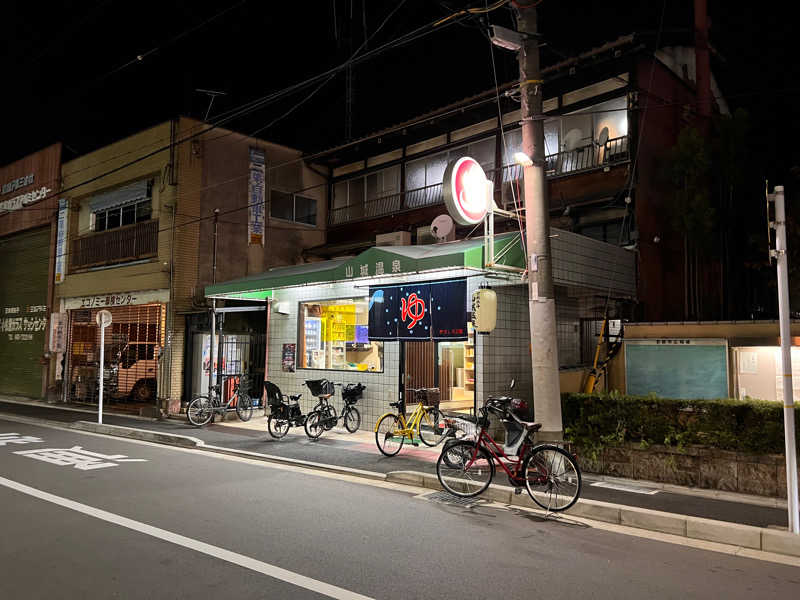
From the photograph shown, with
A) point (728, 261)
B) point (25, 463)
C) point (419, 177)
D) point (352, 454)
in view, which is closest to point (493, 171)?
point (419, 177)

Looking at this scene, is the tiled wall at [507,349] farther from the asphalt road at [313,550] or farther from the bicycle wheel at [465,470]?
the asphalt road at [313,550]

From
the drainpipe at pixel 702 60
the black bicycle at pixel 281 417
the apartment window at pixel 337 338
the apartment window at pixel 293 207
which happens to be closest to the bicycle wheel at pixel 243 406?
the apartment window at pixel 337 338

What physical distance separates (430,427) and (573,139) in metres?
9.98

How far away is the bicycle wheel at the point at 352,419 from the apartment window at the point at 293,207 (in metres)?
10.1

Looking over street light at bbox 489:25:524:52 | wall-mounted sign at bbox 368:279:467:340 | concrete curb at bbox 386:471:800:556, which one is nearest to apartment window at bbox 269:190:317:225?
wall-mounted sign at bbox 368:279:467:340

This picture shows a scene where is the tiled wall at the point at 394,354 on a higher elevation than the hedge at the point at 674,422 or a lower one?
higher

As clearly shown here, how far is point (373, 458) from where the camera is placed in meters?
11.2

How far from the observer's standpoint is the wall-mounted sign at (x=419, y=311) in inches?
503

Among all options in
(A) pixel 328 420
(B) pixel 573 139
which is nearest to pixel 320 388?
(A) pixel 328 420

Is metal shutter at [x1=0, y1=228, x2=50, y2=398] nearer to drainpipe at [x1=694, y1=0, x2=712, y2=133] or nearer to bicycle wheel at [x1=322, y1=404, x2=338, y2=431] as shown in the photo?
bicycle wheel at [x1=322, y1=404, x2=338, y2=431]

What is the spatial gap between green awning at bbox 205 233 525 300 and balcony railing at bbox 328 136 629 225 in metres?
2.00

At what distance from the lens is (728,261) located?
48.6ft

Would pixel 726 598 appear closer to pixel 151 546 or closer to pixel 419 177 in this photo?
pixel 151 546

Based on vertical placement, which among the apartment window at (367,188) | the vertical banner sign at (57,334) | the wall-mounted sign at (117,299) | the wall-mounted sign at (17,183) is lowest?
the vertical banner sign at (57,334)
